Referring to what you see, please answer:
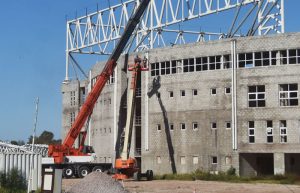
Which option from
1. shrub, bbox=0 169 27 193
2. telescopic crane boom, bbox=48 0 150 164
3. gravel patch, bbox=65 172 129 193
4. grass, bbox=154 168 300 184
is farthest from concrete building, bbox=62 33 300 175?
gravel patch, bbox=65 172 129 193

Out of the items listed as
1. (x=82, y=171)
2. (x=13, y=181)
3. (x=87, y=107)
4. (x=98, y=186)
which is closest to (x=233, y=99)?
(x=87, y=107)

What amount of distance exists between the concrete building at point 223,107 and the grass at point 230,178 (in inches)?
43.9

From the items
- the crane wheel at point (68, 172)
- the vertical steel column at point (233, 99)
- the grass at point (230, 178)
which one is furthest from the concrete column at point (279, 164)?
the crane wheel at point (68, 172)

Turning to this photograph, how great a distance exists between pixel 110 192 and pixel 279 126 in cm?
3104

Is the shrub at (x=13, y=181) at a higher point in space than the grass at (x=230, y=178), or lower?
higher

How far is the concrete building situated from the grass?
1115mm

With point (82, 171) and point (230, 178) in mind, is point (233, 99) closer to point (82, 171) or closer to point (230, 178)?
point (230, 178)

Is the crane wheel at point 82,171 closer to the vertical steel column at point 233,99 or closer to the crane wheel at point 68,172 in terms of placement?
the crane wheel at point 68,172

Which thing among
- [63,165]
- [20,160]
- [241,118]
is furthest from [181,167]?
[20,160]

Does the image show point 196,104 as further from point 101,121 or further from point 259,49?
point 101,121

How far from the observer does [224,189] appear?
3816cm

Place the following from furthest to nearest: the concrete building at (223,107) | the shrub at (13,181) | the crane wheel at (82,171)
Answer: the crane wheel at (82,171) < the concrete building at (223,107) < the shrub at (13,181)

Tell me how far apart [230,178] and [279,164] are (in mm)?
4202

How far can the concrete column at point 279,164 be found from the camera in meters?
49.2
